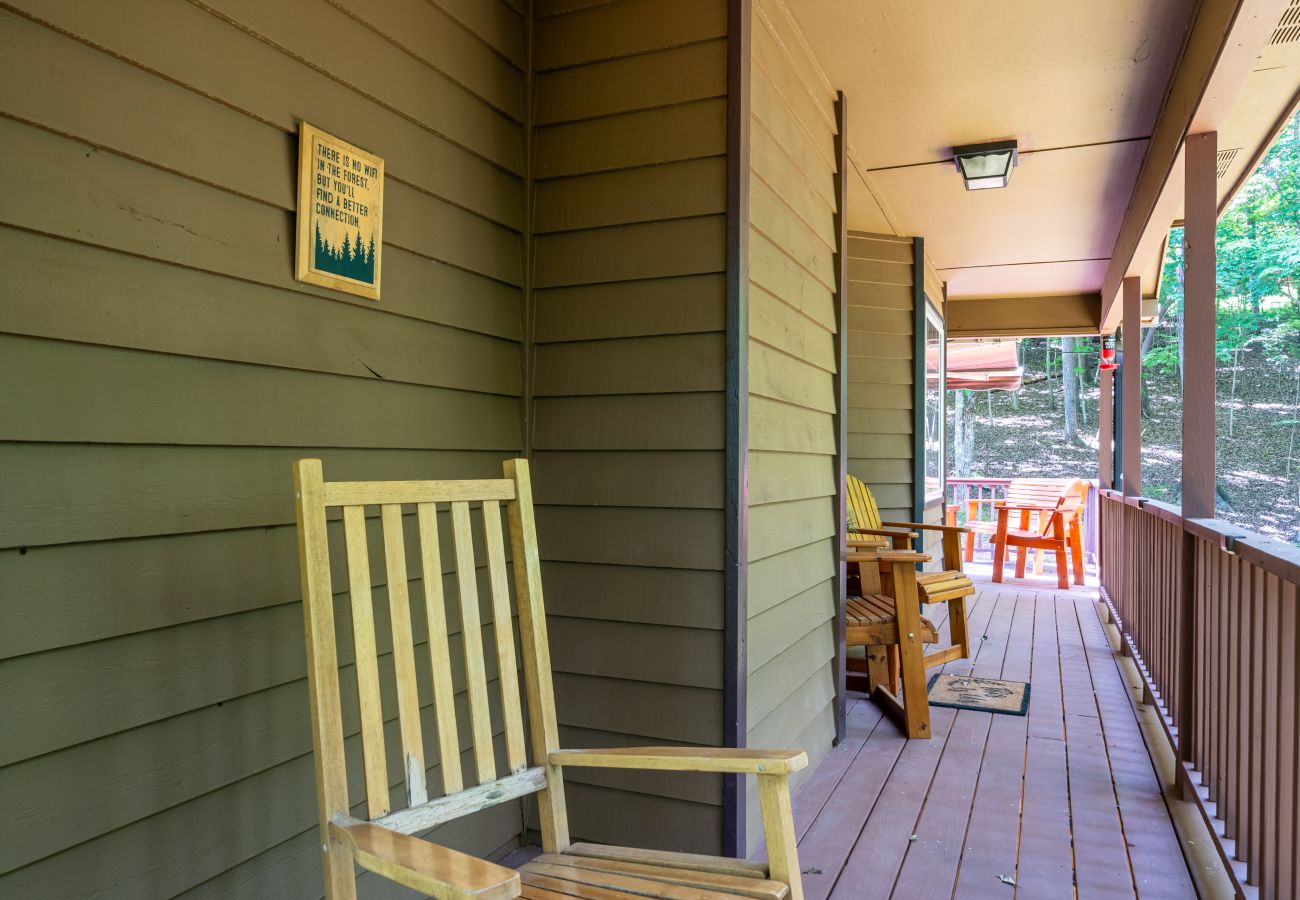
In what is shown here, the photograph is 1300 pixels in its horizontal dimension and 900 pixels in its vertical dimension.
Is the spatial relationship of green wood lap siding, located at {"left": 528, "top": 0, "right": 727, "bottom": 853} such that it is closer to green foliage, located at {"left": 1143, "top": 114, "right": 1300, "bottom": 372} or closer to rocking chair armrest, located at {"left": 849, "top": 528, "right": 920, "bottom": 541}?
rocking chair armrest, located at {"left": 849, "top": 528, "right": 920, "bottom": 541}

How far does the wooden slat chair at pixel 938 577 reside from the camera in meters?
3.45

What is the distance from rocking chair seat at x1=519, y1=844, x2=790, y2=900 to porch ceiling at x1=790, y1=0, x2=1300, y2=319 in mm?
2215

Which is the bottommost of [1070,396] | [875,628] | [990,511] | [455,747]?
[990,511]

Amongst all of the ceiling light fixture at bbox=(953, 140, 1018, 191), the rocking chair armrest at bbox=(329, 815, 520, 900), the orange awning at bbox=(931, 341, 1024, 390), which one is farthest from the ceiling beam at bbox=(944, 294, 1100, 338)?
the rocking chair armrest at bbox=(329, 815, 520, 900)

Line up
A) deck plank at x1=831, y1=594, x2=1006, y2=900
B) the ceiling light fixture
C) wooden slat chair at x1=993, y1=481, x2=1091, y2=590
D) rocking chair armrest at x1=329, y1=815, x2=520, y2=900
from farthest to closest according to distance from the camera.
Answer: wooden slat chair at x1=993, y1=481, x2=1091, y2=590 < the ceiling light fixture < deck plank at x1=831, y1=594, x2=1006, y2=900 < rocking chair armrest at x1=329, y1=815, x2=520, y2=900

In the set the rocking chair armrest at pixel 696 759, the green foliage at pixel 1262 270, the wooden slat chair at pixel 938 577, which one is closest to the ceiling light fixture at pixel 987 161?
the wooden slat chair at pixel 938 577

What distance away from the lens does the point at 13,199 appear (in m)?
1.04

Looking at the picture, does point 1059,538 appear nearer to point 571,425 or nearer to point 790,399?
point 790,399

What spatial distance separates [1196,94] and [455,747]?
2.76 meters

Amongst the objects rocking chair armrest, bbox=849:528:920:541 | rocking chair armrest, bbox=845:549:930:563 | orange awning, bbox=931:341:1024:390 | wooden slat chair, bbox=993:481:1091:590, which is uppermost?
orange awning, bbox=931:341:1024:390

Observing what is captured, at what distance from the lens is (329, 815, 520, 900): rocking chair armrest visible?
847 millimetres

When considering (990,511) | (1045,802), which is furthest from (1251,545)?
(990,511)

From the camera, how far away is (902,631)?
3154mm

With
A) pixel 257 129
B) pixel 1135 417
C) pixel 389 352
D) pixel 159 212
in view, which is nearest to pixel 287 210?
pixel 257 129
